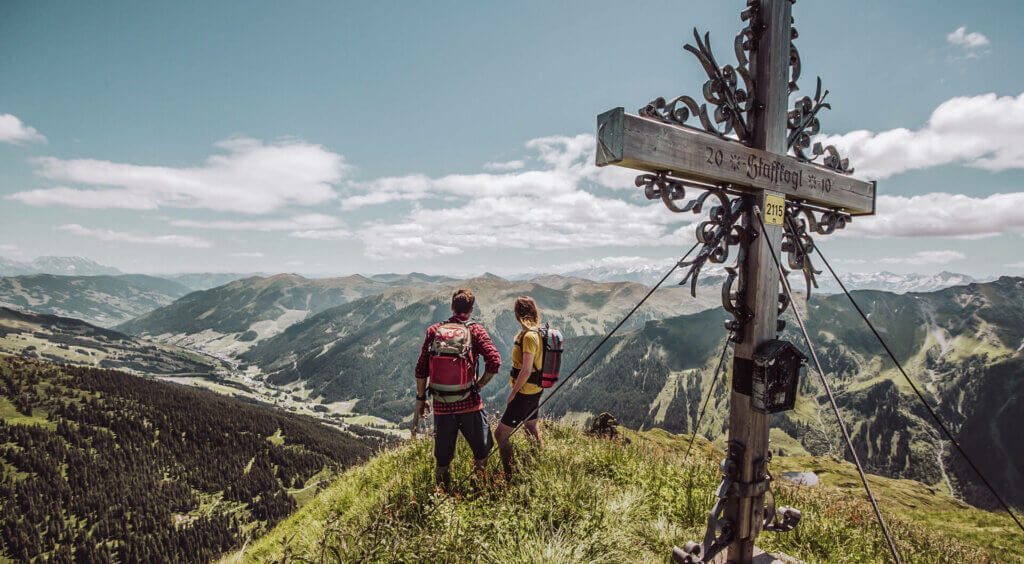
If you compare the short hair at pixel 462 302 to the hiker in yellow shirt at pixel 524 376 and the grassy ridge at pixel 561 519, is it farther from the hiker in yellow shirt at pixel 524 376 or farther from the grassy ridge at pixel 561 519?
the grassy ridge at pixel 561 519

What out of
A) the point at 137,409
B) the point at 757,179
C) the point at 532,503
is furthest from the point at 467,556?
the point at 137,409

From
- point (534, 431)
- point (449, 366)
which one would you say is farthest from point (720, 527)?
point (449, 366)

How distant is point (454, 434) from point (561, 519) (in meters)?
1.90

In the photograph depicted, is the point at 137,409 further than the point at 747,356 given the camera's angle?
Yes

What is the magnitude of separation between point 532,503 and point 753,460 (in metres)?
2.50

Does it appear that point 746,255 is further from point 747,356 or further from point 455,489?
point 455,489

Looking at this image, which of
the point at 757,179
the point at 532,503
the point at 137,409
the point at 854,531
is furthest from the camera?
the point at 137,409

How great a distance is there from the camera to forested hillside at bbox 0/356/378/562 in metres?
120

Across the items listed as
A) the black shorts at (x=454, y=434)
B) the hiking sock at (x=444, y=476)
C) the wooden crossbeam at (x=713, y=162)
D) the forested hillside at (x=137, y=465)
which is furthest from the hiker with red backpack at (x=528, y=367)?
the forested hillside at (x=137, y=465)

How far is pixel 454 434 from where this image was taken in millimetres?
6262

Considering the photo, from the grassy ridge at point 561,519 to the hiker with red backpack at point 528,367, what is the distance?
64 cm

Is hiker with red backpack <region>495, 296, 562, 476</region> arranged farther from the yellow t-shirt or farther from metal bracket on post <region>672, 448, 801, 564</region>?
metal bracket on post <region>672, 448, 801, 564</region>

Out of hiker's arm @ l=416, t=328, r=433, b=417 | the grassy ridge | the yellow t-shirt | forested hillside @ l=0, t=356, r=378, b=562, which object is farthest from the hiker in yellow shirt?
forested hillside @ l=0, t=356, r=378, b=562

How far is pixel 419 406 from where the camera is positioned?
6.83 m
